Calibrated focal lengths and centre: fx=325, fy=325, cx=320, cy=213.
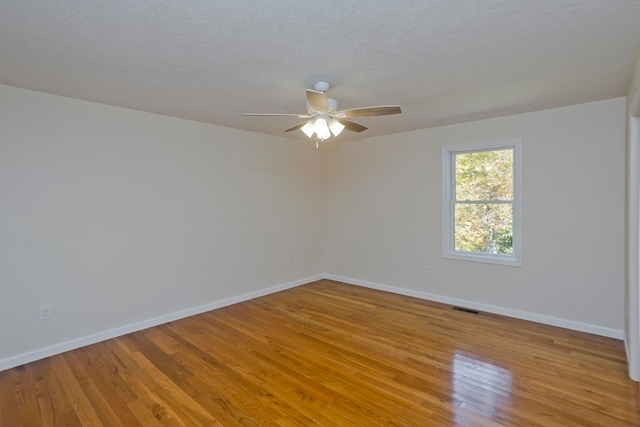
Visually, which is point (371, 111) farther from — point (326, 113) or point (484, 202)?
point (484, 202)

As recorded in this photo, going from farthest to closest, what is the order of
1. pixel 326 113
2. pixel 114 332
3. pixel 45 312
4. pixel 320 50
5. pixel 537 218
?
pixel 537 218, pixel 114 332, pixel 45 312, pixel 326 113, pixel 320 50

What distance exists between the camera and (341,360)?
9.33 feet

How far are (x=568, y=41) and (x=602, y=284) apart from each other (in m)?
2.56

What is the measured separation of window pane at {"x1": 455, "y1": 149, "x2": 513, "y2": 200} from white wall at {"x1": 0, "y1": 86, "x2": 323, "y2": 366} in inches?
102

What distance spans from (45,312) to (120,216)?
106cm

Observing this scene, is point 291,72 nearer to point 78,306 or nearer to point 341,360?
point 341,360

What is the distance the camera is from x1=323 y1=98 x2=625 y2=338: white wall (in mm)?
3227

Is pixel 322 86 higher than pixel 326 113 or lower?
higher

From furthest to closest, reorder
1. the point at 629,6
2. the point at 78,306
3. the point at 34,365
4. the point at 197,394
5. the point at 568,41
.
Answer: the point at 78,306 < the point at 34,365 < the point at 197,394 < the point at 568,41 < the point at 629,6

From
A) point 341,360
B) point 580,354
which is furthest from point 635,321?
point 341,360

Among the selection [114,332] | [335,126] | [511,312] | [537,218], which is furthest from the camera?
[511,312]

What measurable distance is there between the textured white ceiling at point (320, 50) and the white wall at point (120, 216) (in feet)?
1.41

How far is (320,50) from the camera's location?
2076 millimetres

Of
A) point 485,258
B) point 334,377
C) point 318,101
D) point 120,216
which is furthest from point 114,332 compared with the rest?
point 485,258
